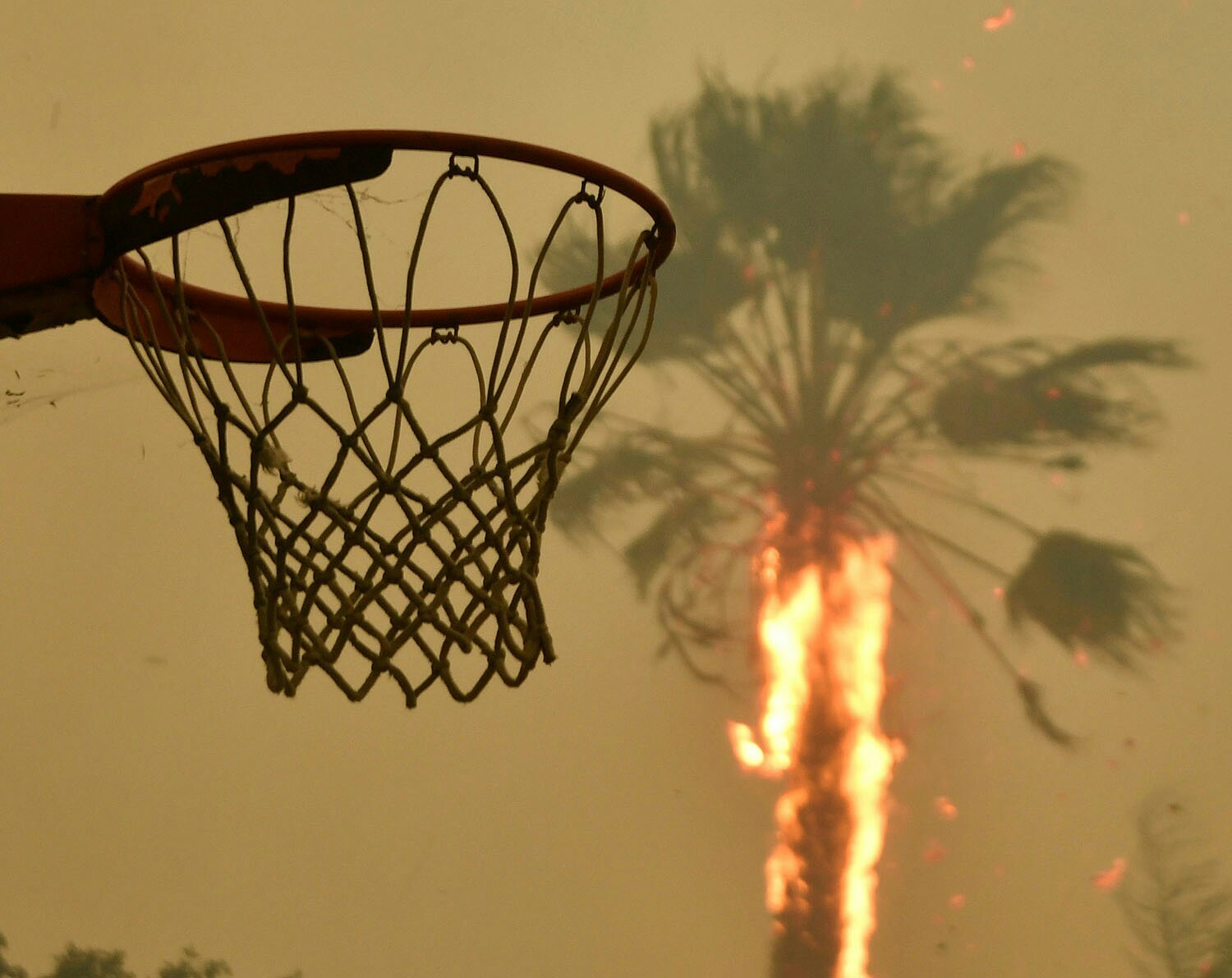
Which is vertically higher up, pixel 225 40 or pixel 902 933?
pixel 225 40

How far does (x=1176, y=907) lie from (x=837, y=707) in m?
0.67

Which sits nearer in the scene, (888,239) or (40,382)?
(40,382)

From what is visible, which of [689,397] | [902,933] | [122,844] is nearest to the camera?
[122,844]

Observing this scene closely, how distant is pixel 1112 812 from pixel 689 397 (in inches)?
41.8

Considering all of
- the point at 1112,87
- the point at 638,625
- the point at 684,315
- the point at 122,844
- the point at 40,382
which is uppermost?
the point at 1112,87

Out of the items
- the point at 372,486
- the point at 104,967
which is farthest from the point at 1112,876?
the point at 104,967

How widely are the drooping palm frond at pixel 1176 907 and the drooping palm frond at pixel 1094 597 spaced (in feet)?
1.05

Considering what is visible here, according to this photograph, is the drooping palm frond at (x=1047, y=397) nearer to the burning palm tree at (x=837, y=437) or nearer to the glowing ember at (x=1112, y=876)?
the burning palm tree at (x=837, y=437)

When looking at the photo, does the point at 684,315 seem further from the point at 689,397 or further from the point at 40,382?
the point at 40,382

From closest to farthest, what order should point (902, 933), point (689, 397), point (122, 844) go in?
point (122, 844) < point (902, 933) < point (689, 397)

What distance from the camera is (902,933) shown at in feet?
6.76

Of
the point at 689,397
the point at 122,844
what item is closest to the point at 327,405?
the point at 689,397

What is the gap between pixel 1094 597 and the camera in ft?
7.04

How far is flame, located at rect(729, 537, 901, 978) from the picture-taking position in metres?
2.08
